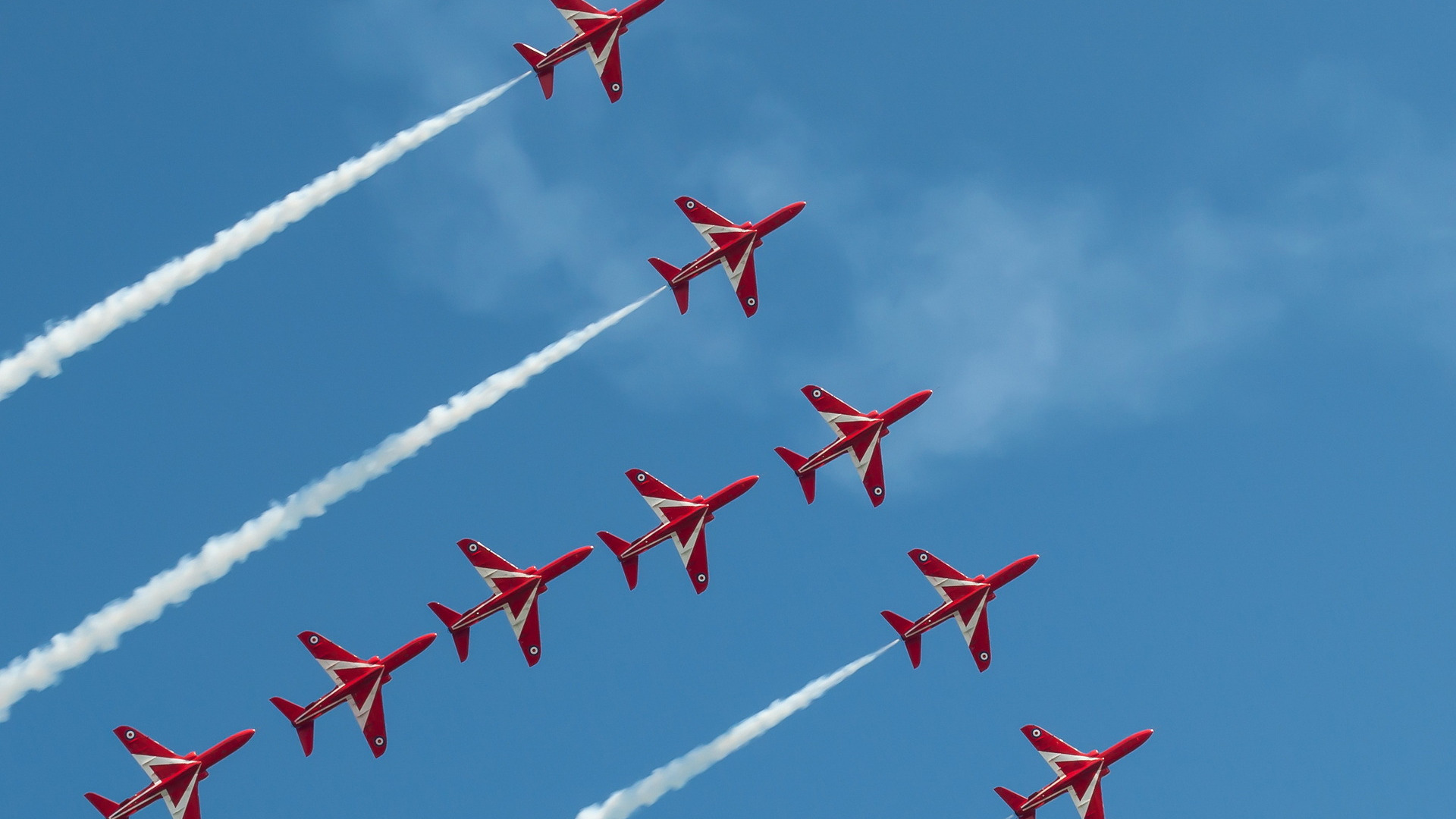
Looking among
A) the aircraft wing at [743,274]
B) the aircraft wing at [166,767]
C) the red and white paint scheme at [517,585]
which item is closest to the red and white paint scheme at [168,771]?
the aircraft wing at [166,767]

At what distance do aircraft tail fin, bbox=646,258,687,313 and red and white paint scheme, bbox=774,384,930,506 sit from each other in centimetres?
813

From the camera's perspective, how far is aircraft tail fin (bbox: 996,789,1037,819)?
92.1m

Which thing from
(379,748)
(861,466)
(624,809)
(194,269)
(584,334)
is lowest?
(624,809)

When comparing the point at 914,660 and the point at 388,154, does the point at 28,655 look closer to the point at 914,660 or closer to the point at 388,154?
the point at 388,154

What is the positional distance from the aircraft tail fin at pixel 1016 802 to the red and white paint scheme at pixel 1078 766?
172 centimetres

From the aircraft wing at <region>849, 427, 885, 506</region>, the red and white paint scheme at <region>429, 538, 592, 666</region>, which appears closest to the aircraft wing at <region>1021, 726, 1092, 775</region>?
the aircraft wing at <region>849, 427, 885, 506</region>

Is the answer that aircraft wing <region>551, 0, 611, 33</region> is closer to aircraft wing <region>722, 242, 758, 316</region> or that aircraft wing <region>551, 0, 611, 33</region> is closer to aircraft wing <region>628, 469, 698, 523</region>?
aircraft wing <region>722, 242, 758, 316</region>

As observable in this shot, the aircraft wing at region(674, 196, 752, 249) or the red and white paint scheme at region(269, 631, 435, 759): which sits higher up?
the aircraft wing at region(674, 196, 752, 249)

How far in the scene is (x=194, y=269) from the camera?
90.8 m

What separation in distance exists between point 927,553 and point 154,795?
3904 centimetres

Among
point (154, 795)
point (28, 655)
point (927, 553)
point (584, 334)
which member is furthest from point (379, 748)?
point (927, 553)

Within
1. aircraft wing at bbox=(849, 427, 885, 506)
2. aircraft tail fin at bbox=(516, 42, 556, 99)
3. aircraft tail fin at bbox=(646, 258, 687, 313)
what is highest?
aircraft tail fin at bbox=(516, 42, 556, 99)

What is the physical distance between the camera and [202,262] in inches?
3580

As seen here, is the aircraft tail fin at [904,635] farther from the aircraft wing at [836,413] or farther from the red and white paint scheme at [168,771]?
the red and white paint scheme at [168,771]
